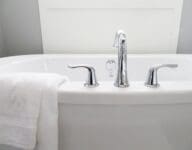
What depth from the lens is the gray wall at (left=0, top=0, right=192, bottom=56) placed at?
129 cm

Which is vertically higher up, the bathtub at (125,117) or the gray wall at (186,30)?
the gray wall at (186,30)

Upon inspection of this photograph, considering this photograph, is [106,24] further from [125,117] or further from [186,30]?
[125,117]

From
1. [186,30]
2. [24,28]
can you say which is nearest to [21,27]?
[24,28]

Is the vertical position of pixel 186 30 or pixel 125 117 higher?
pixel 186 30

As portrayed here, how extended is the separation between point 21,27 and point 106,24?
2.13ft

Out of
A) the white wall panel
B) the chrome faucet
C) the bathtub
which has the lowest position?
the bathtub

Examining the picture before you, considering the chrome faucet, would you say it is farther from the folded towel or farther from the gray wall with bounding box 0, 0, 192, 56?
the gray wall with bounding box 0, 0, 192, 56

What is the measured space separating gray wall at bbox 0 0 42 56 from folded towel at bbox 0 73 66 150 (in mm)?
757

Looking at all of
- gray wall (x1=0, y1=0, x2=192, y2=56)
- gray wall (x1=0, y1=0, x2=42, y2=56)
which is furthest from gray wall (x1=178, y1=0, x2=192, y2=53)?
gray wall (x1=0, y1=0, x2=42, y2=56)

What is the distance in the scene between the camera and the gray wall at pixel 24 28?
1294 mm

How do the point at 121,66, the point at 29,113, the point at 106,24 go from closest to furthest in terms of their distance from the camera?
the point at 29,113 → the point at 121,66 → the point at 106,24

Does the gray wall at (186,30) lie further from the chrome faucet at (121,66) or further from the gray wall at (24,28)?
the chrome faucet at (121,66)

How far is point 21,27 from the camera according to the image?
134 cm

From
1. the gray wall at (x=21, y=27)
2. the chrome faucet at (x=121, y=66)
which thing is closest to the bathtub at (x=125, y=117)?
the chrome faucet at (x=121, y=66)
